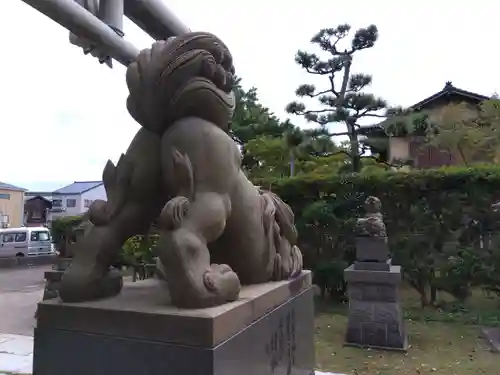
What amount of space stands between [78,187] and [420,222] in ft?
100

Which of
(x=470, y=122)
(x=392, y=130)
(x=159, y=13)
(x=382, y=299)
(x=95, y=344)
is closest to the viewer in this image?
(x=95, y=344)

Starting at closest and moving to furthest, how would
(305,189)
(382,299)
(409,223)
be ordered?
(382,299), (409,223), (305,189)

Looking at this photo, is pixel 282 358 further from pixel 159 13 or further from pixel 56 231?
pixel 56 231

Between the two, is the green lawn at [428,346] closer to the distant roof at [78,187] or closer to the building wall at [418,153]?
the building wall at [418,153]

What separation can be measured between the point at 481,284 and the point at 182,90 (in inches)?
257

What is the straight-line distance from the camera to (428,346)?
5.02 meters

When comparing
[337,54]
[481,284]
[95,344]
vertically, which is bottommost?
[481,284]

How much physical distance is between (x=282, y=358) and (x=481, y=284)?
229 inches

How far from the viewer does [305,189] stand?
7711 millimetres

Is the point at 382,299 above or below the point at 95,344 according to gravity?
below

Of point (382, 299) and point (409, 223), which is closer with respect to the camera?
point (382, 299)

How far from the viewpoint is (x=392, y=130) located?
1018cm

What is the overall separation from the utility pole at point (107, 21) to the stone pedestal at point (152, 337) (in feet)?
7.96

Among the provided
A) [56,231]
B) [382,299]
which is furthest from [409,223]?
[56,231]
